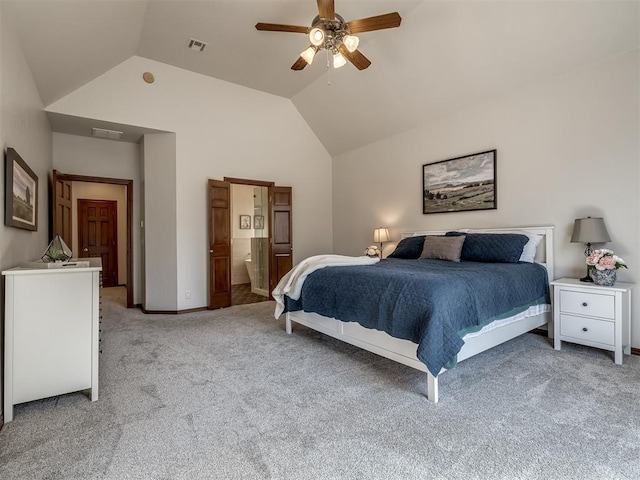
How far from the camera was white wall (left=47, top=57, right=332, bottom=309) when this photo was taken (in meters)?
4.30

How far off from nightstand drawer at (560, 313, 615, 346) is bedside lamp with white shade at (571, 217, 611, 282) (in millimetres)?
426

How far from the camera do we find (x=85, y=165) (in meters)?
4.92

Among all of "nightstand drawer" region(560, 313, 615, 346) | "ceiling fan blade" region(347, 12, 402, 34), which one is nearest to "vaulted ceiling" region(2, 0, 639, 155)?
"ceiling fan blade" region(347, 12, 402, 34)

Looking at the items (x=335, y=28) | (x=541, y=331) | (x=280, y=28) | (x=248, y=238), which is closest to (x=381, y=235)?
(x=541, y=331)

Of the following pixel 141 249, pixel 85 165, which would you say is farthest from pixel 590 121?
pixel 85 165

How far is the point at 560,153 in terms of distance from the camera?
3.40 meters

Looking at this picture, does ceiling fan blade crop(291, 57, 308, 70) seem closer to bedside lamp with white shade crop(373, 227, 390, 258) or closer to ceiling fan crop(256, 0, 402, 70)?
ceiling fan crop(256, 0, 402, 70)

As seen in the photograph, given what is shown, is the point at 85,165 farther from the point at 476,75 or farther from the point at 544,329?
the point at 544,329

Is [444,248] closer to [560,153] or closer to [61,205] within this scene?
[560,153]

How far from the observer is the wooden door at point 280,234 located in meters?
5.68

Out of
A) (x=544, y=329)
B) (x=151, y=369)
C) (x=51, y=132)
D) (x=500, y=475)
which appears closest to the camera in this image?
(x=500, y=475)

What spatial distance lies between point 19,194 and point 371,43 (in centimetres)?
395

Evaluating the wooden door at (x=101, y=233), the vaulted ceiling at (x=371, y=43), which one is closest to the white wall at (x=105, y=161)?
the vaulted ceiling at (x=371, y=43)

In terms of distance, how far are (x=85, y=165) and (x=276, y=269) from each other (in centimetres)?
335
